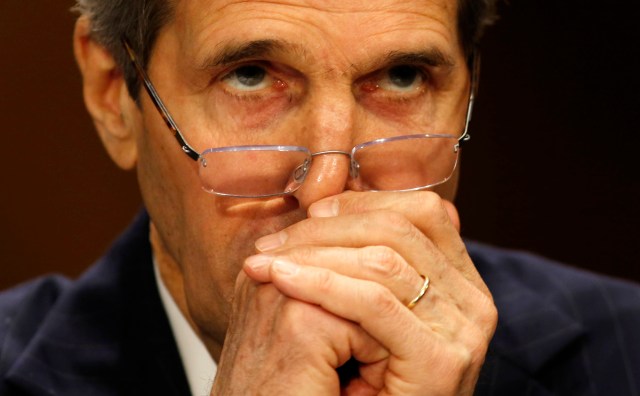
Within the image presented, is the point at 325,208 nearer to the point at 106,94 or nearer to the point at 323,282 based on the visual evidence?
the point at 323,282

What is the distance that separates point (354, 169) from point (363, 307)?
35 cm

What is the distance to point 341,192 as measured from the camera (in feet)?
6.83

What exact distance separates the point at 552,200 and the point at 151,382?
1809mm

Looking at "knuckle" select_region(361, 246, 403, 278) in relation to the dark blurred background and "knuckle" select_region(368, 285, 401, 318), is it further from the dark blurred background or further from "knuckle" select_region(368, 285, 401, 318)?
the dark blurred background

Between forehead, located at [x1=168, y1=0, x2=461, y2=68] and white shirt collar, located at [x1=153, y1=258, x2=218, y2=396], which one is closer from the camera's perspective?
forehead, located at [x1=168, y1=0, x2=461, y2=68]

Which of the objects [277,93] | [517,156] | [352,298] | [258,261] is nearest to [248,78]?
[277,93]

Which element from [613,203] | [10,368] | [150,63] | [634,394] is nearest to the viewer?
[150,63]

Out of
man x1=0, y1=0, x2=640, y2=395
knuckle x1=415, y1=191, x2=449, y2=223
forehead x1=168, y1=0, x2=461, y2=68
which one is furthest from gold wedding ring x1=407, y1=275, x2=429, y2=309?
forehead x1=168, y1=0, x2=461, y2=68

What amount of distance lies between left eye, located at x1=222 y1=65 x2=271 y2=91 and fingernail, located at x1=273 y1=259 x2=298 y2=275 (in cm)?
43

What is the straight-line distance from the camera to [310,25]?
205 cm

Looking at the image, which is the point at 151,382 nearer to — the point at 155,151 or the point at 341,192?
the point at 155,151

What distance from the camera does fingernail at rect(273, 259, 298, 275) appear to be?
1.86 meters

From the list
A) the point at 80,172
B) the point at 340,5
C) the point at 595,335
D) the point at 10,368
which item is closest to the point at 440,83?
the point at 340,5

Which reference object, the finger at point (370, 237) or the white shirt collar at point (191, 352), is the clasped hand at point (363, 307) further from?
the white shirt collar at point (191, 352)
